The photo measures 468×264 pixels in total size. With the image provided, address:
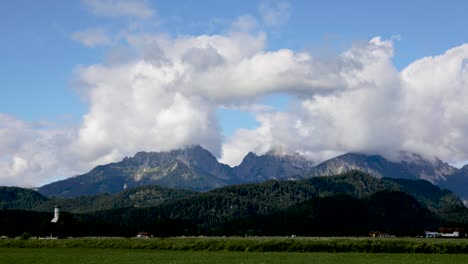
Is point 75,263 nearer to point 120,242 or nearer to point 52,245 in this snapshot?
point 120,242

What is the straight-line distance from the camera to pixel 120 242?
13400 centimetres

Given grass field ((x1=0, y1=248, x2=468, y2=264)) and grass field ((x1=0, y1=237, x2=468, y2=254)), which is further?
grass field ((x1=0, y1=237, x2=468, y2=254))

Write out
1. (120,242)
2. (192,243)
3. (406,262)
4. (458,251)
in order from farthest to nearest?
(120,242), (192,243), (458,251), (406,262)

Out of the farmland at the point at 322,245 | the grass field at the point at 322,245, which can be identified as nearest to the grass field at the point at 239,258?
the grass field at the point at 322,245

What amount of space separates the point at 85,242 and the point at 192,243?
3318 cm

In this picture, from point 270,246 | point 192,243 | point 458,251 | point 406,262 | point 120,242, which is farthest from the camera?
point 120,242

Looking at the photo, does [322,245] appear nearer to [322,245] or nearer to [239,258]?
[322,245]

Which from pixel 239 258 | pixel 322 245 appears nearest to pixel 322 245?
pixel 322 245

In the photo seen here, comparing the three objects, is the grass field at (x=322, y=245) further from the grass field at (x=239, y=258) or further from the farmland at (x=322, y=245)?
the grass field at (x=239, y=258)

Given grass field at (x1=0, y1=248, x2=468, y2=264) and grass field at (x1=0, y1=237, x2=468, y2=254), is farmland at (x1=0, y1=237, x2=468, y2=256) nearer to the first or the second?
grass field at (x1=0, y1=237, x2=468, y2=254)

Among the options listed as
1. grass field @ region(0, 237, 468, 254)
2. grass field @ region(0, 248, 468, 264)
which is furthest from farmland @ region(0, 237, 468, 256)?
grass field @ region(0, 248, 468, 264)

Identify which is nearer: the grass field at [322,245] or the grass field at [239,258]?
the grass field at [239,258]

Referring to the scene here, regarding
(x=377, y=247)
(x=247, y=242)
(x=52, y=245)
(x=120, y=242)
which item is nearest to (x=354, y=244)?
(x=377, y=247)

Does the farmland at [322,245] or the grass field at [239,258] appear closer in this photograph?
the grass field at [239,258]
